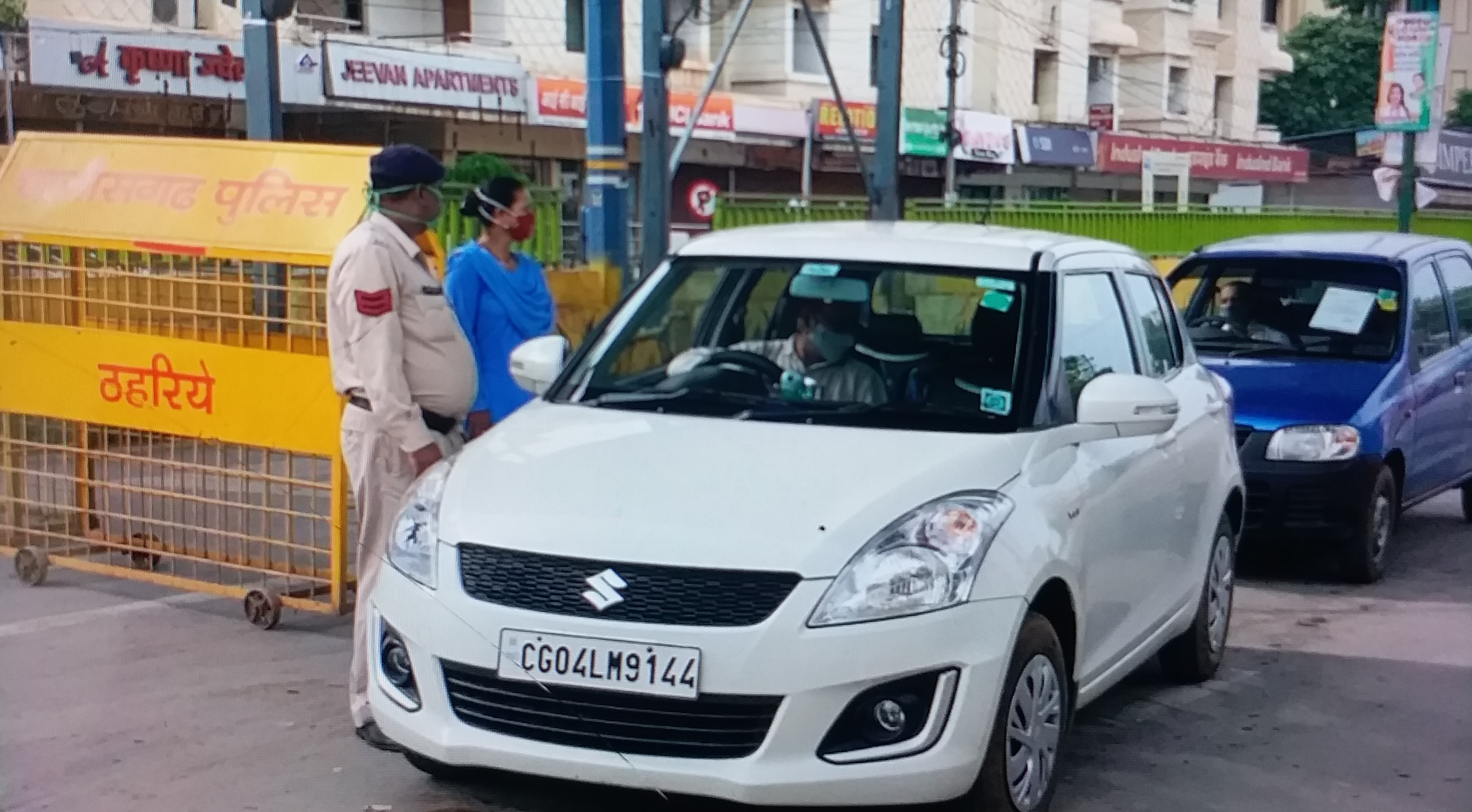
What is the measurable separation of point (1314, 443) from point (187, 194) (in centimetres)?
528

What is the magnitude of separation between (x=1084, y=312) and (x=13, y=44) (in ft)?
62.5

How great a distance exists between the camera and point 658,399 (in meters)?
5.21

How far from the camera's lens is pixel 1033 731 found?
15.1 ft

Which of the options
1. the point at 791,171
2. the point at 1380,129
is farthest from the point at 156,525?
the point at 791,171

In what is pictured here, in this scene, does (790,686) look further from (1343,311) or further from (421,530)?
(1343,311)

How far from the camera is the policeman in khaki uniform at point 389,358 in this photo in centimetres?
530

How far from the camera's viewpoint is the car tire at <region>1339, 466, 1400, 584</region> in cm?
857

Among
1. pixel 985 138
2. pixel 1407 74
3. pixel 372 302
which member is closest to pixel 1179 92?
pixel 985 138

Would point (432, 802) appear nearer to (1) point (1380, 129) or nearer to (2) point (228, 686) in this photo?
(2) point (228, 686)

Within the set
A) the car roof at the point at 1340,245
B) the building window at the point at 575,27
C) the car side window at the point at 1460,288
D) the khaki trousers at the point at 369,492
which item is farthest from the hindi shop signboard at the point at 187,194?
the building window at the point at 575,27

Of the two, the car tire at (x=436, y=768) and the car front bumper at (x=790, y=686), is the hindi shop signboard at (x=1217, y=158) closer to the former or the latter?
the car tire at (x=436, y=768)

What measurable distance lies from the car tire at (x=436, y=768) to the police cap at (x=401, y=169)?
1734mm

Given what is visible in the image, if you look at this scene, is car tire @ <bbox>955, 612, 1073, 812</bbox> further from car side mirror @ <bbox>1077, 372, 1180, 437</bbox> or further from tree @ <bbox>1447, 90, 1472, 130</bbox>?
tree @ <bbox>1447, 90, 1472, 130</bbox>

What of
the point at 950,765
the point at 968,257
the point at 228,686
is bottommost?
the point at 228,686
